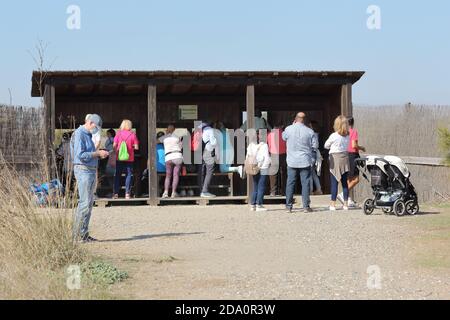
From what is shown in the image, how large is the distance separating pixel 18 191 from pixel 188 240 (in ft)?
10.1

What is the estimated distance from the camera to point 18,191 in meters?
9.58

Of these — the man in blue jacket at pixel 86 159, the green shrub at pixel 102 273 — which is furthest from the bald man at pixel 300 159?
the green shrub at pixel 102 273

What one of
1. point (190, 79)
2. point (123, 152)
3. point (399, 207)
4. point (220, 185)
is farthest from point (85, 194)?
point (220, 185)

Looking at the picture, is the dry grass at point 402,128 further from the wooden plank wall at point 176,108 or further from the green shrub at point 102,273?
the green shrub at point 102,273

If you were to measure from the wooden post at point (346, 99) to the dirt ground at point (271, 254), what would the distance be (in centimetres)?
349

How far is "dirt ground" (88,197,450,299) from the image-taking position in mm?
7941

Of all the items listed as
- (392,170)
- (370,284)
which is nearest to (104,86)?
(392,170)

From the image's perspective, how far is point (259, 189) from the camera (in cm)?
1639

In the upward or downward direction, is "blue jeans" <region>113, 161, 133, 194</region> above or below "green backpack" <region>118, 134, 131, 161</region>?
below

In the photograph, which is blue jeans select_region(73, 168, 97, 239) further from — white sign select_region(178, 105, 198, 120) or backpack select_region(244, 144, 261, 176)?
white sign select_region(178, 105, 198, 120)

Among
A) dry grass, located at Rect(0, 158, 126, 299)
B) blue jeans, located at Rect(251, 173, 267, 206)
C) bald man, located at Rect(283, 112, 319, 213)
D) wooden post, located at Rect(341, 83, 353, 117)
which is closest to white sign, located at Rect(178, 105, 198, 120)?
wooden post, located at Rect(341, 83, 353, 117)

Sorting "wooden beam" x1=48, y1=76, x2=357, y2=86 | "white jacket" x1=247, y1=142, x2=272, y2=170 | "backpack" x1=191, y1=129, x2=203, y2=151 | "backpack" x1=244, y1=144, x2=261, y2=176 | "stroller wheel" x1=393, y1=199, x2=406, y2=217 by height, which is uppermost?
"wooden beam" x1=48, y1=76, x2=357, y2=86

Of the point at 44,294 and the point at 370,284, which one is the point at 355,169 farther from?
the point at 44,294

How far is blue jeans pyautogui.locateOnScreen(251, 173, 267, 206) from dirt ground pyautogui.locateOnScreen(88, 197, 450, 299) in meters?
0.34
